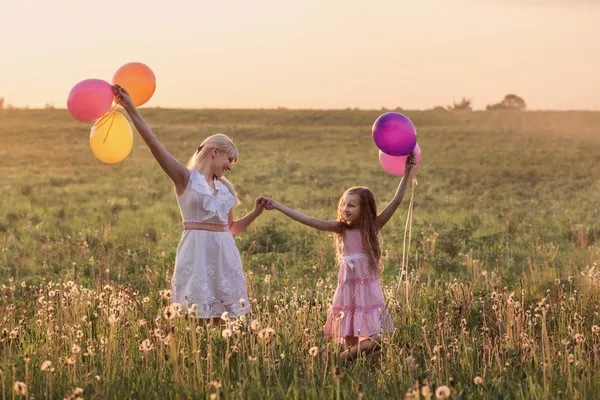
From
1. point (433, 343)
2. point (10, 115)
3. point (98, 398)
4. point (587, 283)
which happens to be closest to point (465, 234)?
point (587, 283)

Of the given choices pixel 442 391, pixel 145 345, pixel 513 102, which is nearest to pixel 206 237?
pixel 145 345

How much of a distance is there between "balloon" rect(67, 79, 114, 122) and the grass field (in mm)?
1399

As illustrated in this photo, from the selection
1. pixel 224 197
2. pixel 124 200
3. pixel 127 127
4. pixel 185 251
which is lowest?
pixel 124 200

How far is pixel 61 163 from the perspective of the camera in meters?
30.0

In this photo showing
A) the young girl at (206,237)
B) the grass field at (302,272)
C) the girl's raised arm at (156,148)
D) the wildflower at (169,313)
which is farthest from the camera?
the young girl at (206,237)

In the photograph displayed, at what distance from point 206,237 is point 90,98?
1.28 meters

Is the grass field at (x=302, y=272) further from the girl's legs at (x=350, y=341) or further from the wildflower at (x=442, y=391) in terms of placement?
the girl's legs at (x=350, y=341)

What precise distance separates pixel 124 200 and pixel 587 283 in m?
13.9

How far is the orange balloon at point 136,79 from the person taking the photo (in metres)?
5.73

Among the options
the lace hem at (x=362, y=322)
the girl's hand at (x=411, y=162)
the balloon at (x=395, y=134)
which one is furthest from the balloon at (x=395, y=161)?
the lace hem at (x=362, y=322)

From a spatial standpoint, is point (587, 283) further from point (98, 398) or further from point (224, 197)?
point (98, 398)

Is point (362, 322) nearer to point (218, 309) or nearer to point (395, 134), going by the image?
point (218, 309)

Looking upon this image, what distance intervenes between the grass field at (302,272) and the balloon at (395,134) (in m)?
1.10

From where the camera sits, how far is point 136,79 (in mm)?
5762
